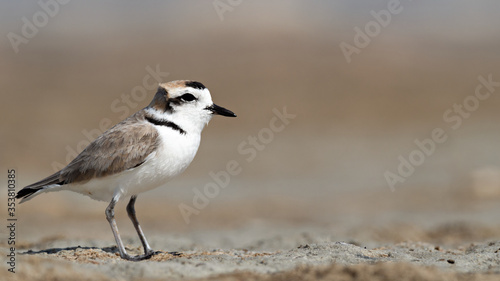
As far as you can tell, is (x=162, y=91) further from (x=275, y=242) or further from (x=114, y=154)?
(x=275, y=242)

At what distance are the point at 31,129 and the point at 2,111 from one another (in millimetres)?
3107

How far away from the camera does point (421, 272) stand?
5.55m

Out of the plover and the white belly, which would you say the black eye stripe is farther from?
the white belly

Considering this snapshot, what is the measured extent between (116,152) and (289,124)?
25.2 meters

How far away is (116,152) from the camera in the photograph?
726 cm

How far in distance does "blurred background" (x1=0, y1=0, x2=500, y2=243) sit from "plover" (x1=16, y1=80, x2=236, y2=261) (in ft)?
16.1

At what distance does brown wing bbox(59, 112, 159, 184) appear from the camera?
23.5ft

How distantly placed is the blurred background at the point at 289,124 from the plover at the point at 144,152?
4916 millimetres

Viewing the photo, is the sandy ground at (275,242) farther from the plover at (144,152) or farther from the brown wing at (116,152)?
the brown wing at (116,152)

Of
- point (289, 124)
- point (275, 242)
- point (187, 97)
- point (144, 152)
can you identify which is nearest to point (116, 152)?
point (144, 152)

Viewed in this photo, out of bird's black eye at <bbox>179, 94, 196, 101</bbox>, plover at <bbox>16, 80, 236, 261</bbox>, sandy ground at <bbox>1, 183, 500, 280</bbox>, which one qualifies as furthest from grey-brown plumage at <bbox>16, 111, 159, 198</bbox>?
sandy ground at <bbox>1, 183, 500, 280</bbox>

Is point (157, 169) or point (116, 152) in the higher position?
point (116, 152)

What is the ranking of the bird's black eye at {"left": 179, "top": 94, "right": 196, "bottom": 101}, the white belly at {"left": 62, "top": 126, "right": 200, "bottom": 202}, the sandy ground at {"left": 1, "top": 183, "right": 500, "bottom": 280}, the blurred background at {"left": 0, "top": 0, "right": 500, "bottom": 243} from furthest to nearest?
the blurred background at {"left": 0, "top": 0, "right": 500, "bottom": 243} < the bird's black eye at {"left": 179, "top": 94, "right": 196, "bottom": 101} < the white belly at {"left": 62, "top": 126, "right": 200, "bottom": 202} < the sandy ground at {"left": 1, "top": 183, "right": 500, "bottom": 280}

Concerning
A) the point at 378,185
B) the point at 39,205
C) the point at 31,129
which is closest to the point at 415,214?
the point at 378,185
